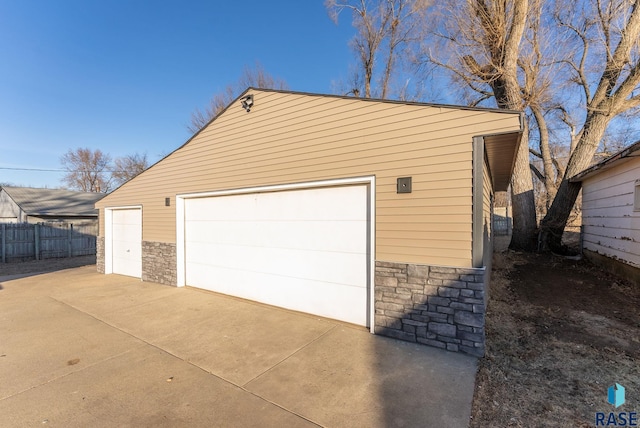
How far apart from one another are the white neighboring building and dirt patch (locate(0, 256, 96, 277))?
643 inches

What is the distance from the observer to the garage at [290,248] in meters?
4.11

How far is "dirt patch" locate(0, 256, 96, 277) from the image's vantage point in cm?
948

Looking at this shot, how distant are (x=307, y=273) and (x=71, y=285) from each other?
22.0 ft

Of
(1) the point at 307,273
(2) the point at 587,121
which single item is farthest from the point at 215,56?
(2) the point at 587,121

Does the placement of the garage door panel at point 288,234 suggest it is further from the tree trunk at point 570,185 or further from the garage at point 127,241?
the tree trunk at point 570,185

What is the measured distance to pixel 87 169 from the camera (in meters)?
29.3

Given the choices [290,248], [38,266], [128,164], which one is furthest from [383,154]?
[128,164]

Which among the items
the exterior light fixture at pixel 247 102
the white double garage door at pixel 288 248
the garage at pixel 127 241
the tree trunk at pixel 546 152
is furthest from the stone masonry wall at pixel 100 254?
the tree trunk at pixel 546 152

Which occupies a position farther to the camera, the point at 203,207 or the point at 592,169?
the point at 592,169

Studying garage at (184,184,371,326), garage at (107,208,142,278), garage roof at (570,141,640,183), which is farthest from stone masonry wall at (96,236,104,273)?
garage roof at (570,141,640,183)

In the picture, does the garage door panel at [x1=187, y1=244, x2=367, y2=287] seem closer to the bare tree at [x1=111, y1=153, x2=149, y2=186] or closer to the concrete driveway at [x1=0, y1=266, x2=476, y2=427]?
the concrete driveway at [x1=0, y1=266, x2=476, y2=427]

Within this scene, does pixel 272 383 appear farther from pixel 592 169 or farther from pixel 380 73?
pixel 380 73

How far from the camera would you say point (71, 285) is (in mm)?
7043

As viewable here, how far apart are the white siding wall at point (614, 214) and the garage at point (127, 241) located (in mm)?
11630
